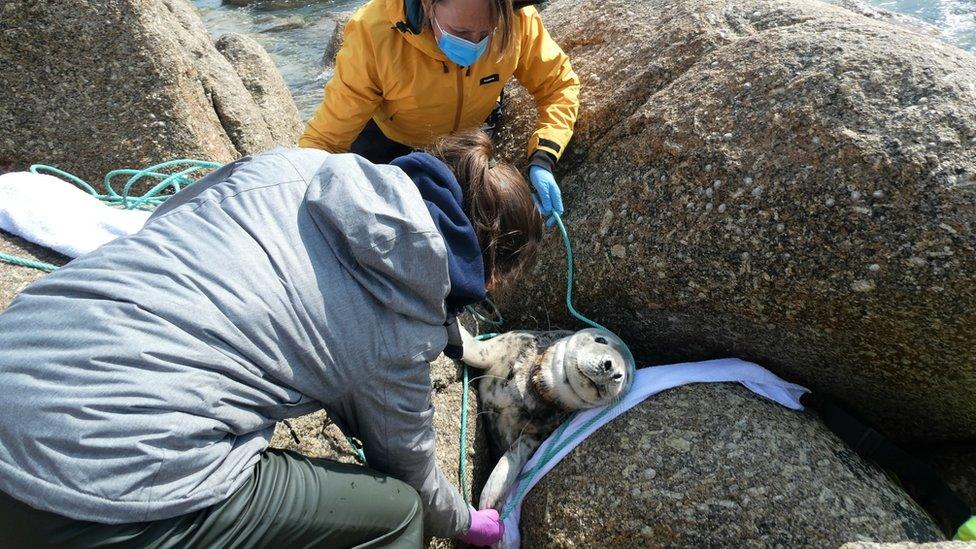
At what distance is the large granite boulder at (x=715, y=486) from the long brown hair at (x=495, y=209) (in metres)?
0.99

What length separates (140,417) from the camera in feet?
5.13

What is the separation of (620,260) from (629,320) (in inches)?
12.2

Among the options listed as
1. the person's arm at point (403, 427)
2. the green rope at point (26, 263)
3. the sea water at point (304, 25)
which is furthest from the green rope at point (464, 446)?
the sea water at point (304, 25)

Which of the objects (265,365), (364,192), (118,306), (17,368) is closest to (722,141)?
(364,192)

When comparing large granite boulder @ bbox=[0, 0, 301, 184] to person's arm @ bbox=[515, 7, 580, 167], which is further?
large granite boulder @ bbox=[0, 0, 301, 184]

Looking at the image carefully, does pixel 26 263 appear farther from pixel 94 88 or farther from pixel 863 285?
pixel 863 285

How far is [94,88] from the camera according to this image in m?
3.94

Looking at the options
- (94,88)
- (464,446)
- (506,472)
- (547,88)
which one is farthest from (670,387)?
(94,88)

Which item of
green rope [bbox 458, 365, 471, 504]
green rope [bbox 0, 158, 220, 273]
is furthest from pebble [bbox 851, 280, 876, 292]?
green rope [bbox 0, 158, 220, 273]

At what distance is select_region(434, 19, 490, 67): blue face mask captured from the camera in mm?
3014

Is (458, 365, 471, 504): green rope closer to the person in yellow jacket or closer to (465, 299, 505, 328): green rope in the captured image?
(465, 299, 505, 328): green rope

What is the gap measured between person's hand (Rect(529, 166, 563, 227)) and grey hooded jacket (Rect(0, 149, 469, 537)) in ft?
4.46

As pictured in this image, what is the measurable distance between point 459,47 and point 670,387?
1.71 m

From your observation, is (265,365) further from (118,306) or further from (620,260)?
(620,260)
